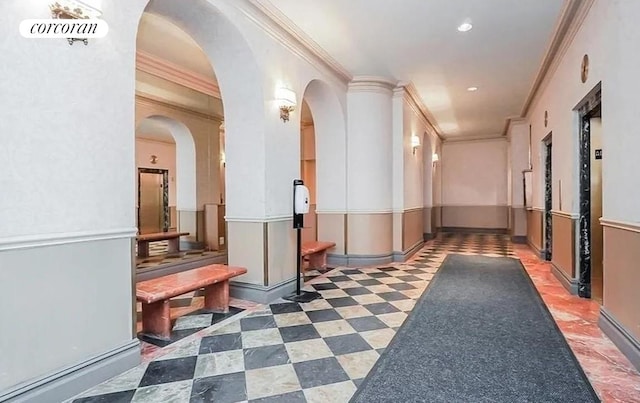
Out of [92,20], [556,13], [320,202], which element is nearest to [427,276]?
[320,202]

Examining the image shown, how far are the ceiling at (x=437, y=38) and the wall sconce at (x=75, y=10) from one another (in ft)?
5.91

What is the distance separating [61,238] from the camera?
1.92m

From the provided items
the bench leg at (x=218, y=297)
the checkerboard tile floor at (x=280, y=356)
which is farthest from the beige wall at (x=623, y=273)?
the bench leg at (x=218, y=297)

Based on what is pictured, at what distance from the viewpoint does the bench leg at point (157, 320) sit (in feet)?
9.19

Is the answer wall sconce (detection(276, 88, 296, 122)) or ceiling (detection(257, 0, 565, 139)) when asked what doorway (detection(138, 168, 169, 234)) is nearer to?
wall sconce (detection(276, 88, 296, 122))

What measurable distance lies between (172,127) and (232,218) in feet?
13.7

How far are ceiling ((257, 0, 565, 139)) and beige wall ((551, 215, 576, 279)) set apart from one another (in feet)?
7.50

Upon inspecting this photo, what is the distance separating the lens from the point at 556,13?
12.1 ft

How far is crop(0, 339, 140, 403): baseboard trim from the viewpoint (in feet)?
5.80

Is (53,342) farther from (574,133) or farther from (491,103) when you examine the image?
(491,103)

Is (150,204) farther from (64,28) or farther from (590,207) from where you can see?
(590,207)

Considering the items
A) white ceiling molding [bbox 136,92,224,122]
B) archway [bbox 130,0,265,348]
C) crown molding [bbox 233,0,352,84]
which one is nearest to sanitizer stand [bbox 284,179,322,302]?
archway [bbox 130,0,265,348]

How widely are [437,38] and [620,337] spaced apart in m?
3.55

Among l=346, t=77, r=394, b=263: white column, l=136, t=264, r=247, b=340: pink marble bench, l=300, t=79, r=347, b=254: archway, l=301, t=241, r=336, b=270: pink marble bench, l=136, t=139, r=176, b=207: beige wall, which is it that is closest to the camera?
l=136, t=264, r=247, b=340: pink marble bench
